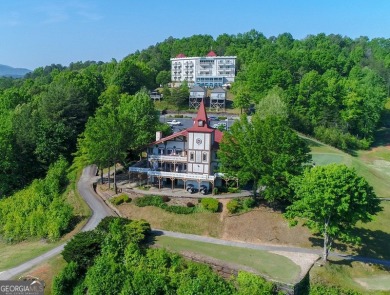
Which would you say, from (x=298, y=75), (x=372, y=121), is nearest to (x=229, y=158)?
(x=372, y=121)

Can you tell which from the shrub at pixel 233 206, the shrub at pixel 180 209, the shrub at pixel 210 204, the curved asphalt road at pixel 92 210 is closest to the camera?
the curved asphalt road at pixel 92 210

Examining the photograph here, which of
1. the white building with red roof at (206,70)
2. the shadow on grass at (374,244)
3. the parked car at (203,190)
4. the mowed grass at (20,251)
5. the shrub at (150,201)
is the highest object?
the white building with red roof at (206,70)

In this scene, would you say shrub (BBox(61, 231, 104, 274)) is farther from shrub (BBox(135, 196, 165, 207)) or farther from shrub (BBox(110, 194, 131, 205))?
shrub (BBox(110, 194, 131, 205))

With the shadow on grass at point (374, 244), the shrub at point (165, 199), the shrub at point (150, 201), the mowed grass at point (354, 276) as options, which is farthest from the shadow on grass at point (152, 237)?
the shadow on grass at point (374, 244)

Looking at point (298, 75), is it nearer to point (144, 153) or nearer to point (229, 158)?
point (144, 153)

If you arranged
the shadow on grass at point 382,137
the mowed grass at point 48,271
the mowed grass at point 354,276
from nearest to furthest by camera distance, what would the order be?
the mowed grass at point 354,276 → the mowed grass at point 48,271 → the shadow on grass at point 382,137

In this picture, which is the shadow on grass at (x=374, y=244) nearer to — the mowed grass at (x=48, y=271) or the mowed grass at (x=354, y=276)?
the mowed grass at (x=354, y=276)

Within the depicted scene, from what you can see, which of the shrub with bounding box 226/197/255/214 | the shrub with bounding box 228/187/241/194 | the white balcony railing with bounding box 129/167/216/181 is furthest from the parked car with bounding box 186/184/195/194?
the shrub with bounding box 226/197/255/214
